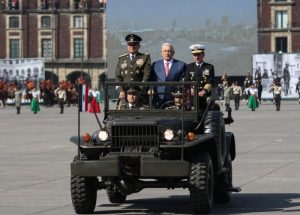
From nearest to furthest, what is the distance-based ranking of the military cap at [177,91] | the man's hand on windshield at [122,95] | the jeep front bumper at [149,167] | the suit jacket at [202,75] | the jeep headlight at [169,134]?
the jeep front bumper at [149,167] → the jeep headlight at [169,134] → the military cap at [177,91] → the man's hand on windshield at [122,95] → the suit jacket at [202,75]

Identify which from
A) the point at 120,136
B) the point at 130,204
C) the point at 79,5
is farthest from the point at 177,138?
the point at 79,5

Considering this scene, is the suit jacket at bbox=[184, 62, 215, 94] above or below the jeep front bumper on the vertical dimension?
above

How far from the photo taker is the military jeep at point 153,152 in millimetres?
12711

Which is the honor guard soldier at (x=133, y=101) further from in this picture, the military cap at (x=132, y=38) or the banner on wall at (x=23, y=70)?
the banner on wall at (x=23, y=70)

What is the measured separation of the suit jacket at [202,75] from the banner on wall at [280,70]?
228 ft

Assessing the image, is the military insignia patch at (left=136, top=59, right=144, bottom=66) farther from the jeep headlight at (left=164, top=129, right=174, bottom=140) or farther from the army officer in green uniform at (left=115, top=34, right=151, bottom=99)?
the jeep headlight at (left=164, top=129, right=174, bottom=140)

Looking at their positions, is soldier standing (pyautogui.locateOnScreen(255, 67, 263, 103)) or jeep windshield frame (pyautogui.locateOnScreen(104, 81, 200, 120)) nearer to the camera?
jeep windshield frame (pyautogui.locateOnScreen(104, 81, 200, 120))

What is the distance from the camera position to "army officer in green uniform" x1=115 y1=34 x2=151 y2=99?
1426 cm

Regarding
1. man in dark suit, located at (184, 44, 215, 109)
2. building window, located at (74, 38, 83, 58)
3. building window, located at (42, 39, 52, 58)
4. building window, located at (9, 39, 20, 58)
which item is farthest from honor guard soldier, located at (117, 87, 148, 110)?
building window, located at (9, 39, 20, 58)

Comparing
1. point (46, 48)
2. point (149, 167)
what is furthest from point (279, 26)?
point (149, 167)

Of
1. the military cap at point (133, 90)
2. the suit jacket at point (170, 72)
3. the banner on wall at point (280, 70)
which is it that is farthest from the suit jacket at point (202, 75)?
the banner on wall at point (280, 70)

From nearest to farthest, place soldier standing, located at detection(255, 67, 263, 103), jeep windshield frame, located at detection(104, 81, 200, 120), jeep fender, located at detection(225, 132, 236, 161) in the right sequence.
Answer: jeep windshield frame, located at detection(104, 81, 200, 120)
jeep fender, located at detection(225, 132, 236, 161)
soldier standing, located at detection(255, 67, 263, 103)

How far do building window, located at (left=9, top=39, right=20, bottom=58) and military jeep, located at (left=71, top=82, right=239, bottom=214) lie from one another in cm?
11788

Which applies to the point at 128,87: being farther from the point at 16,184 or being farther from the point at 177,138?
the point at 16,184
